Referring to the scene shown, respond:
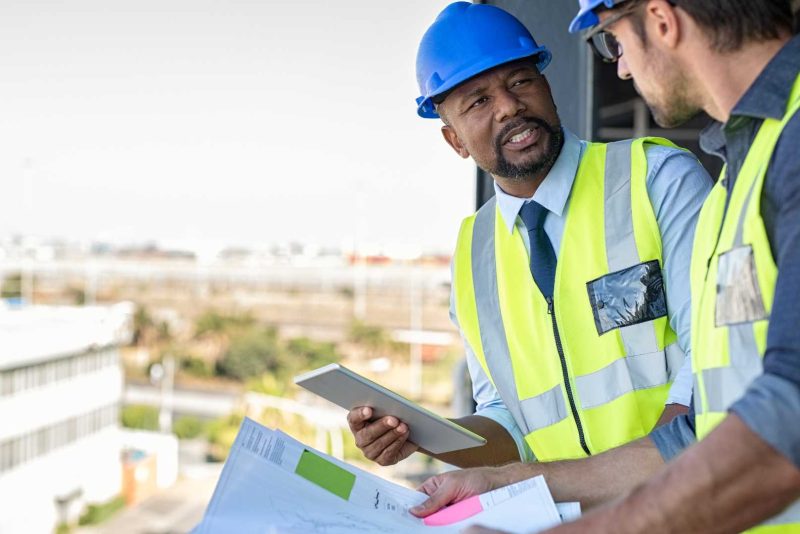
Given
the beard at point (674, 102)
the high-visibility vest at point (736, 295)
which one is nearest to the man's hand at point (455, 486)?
the high-visibility vest at point (736, 295)

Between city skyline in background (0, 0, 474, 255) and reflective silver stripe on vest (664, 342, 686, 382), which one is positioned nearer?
reflective silver stripe on vest (664, 342, 686, 382)

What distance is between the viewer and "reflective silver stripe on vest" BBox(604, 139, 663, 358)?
149cm

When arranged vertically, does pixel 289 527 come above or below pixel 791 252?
below

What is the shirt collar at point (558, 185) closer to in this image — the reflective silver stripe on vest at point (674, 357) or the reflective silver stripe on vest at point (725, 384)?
the reflective silver stripe on vest at point (674, 357)

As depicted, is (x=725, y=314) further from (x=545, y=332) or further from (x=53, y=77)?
(x=53, y=77)

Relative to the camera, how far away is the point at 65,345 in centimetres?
2877

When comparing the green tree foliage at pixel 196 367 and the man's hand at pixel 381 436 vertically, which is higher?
the man's hand at pixel 381 436

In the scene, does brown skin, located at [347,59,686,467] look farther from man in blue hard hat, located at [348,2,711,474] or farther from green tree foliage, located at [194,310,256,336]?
green tree foliage, located at [194,310,256,336]

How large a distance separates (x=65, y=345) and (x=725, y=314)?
30149 mm

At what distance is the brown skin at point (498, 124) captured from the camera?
1.64 m

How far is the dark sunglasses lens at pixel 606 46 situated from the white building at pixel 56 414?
27.9 m

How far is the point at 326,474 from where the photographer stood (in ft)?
3.51

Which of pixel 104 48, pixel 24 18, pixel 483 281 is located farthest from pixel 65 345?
pixel 24 18

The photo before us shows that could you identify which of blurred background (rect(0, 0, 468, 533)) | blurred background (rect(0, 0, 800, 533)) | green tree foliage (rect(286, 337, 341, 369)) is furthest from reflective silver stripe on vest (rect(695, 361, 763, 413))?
green tree foliage (rect(286, 337, 341, 369))
